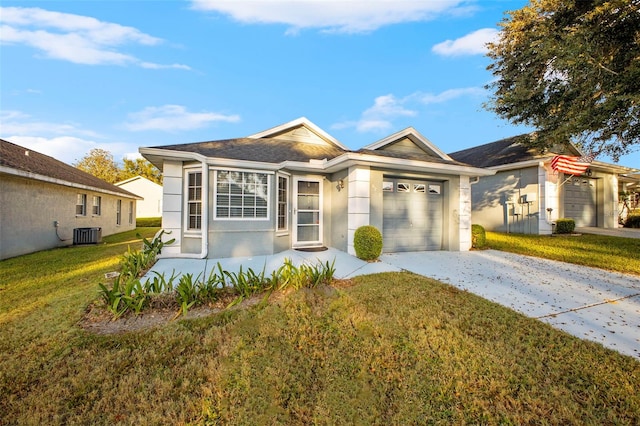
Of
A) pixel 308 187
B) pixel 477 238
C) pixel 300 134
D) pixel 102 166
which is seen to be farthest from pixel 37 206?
pixel 102 166

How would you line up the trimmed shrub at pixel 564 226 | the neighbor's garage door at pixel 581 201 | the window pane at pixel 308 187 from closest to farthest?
the window pane at pixel 308 187, the trimmed shrub at pixel 564 226, the neighbor's garage door at pixel 581 201

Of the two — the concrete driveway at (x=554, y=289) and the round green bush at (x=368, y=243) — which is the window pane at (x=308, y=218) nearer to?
the round green bush at (x=368, y=243)

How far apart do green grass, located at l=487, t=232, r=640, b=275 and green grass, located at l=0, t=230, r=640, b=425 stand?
5.49m

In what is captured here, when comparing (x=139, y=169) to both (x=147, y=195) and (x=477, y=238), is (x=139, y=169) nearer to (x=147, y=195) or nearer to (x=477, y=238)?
(x=147, y=195)

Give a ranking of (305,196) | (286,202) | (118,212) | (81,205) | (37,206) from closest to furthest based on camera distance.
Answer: (286,202)
(305,196)
(37,206)
(81,205)
(118,212)

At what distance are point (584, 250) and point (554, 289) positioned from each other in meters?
5.58

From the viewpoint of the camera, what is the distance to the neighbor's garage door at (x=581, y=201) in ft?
44.6

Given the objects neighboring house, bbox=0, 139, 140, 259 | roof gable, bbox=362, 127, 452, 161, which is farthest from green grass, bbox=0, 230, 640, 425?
neighboring house, bbox=0, 139, 140, 259

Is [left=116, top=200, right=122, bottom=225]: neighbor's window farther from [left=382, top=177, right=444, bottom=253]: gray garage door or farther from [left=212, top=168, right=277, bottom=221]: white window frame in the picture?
[left=382, top=177, right=444, bottom=253]: gray garage door

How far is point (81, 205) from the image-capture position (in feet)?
41.7

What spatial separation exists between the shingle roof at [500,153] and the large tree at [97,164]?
41431mm

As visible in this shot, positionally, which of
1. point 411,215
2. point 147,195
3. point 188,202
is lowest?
point 411,215

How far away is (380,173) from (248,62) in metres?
8.14

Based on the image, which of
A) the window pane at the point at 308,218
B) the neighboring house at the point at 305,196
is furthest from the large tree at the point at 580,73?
the window pane at the point at 308,218
